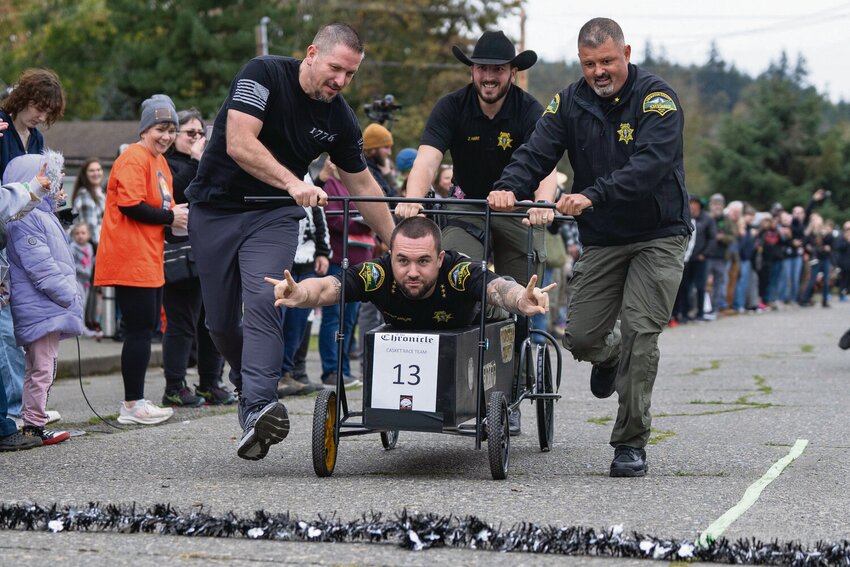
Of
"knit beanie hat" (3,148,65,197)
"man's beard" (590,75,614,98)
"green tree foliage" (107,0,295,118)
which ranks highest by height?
"green tree foliage" (107,0,295,118)

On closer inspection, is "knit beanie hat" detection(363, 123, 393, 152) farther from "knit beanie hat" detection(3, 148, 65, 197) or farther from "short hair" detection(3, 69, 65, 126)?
"knit beanie hat" detection(3, 148, 65, 197)

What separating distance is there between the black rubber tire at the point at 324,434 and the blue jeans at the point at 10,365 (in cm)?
191

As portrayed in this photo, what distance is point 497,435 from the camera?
5230 mm

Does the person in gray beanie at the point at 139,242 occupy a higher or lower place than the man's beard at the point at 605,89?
lower

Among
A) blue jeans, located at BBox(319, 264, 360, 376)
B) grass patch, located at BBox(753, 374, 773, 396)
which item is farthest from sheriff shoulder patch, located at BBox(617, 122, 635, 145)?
blue jeans, located at BBox(319, 264, 360, 376)

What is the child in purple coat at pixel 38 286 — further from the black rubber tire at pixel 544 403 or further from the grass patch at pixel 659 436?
the grass patch at pixel 659 436

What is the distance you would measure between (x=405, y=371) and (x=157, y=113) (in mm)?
3035

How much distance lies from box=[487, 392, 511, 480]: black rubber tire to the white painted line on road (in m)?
1.00

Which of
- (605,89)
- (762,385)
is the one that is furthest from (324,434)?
(762,385)

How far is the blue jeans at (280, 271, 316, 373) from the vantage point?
934 cm

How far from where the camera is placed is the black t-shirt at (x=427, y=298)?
5.49 metres

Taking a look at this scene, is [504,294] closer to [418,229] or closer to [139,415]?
[418,229]

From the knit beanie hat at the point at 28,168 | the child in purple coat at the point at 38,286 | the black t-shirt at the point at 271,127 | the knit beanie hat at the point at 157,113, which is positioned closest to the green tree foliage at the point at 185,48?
the knit beanie hat at the point at 157,113

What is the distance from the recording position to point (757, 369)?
38.8ft
